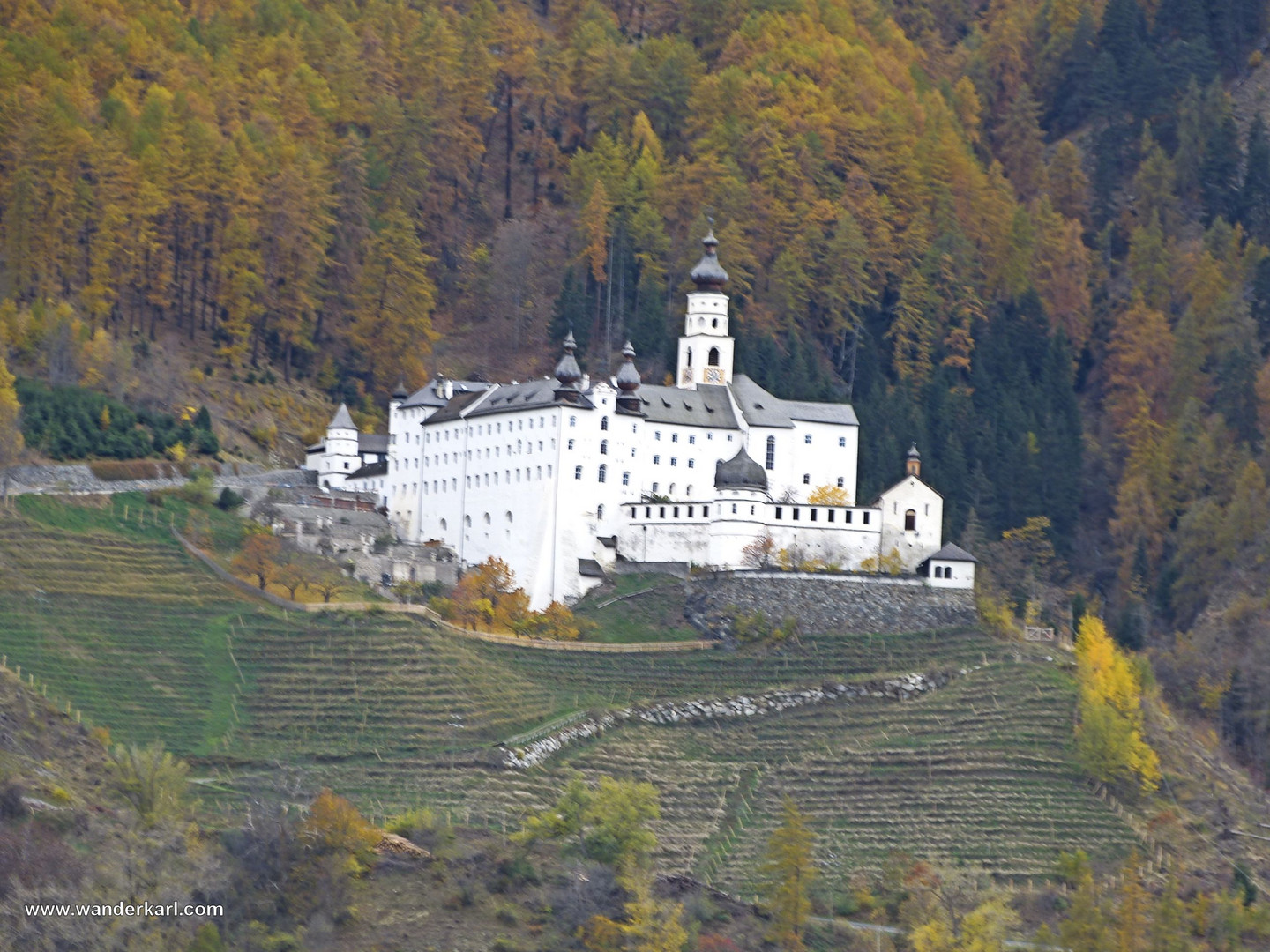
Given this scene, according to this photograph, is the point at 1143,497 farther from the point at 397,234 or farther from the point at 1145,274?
the point at 397,234

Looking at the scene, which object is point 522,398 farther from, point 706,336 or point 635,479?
point 706,336

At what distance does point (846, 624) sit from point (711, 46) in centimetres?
5186

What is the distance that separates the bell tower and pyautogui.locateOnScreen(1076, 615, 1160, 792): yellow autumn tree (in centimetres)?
1853

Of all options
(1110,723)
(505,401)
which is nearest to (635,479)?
(505,401)

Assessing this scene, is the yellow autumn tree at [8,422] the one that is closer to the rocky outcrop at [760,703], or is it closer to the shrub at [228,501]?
the shrub at [228,501]

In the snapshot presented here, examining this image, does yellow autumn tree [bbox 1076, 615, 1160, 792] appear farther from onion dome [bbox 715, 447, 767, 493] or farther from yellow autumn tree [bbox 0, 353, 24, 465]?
yellow autumn tree [bbox 0, 353, 24, 465]

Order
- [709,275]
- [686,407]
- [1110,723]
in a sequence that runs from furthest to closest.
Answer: [709,275] < [686,407] < [1110,723]

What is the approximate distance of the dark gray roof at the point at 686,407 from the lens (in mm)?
103688

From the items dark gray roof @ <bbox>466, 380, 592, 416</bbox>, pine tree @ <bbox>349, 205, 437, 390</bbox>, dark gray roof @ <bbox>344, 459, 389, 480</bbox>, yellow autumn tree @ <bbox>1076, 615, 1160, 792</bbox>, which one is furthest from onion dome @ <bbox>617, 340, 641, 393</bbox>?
yellow autumn tree @ <bbox>1076, 615, 1160, 792</bbox>

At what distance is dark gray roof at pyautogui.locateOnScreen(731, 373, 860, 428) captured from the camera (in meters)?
105

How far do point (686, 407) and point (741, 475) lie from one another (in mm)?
4990

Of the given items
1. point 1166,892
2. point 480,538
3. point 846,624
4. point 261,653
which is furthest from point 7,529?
point 1166,892

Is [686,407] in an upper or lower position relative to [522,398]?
upper

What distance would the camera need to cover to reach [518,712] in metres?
90.9
